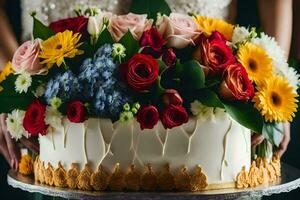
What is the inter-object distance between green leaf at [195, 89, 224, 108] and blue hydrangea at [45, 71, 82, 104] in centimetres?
22

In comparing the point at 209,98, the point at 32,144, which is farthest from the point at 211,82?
the point at 32,144

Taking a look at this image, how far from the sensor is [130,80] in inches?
47.0

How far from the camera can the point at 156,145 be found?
4.07 ft

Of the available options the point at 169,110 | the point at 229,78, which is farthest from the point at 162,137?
the point at 229,78

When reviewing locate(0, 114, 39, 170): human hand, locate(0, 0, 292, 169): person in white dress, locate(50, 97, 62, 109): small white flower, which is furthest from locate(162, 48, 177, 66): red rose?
locate(0, 0, 292, 169): person in white dress

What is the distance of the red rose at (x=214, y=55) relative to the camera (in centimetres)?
124

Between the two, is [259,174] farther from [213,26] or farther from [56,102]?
[56,102]

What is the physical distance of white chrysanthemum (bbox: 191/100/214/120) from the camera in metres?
1.23

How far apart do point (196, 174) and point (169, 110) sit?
14 cm

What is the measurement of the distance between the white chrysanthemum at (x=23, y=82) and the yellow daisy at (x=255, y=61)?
411mm

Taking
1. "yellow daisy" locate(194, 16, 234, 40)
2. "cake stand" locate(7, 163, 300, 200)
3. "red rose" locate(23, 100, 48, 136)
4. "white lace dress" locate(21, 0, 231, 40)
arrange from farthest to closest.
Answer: "white lace dress" locate(21, 0, 231, 40), "yellow daisy" locate(194, 16, 234, 40), "red rose" locate(23, 100, 48, 136), "cake stand" locate(7, 163, 300, 200)

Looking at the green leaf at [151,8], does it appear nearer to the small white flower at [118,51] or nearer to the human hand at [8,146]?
the small white flower at [118,51]

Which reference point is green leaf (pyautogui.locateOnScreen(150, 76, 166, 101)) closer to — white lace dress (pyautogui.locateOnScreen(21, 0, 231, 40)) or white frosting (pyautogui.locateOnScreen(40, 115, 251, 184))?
white frosting (pyautogui.locateOnScreen(40, 115, 251, 184))

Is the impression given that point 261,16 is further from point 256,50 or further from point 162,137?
point 162,137
